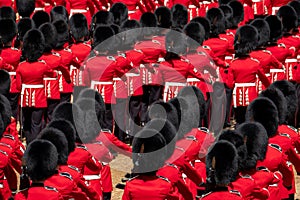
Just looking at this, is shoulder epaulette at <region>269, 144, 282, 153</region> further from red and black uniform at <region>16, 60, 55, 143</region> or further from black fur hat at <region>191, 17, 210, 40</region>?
black fur hat at <region>191, 17, 210, 40</region>

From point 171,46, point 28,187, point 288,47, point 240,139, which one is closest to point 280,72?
point 288,47

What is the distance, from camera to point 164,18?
12.6 metres

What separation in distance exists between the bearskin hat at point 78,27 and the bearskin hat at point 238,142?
518 cm

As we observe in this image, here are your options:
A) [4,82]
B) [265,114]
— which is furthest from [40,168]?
[4,82]

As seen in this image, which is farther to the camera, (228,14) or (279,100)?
(228,14)

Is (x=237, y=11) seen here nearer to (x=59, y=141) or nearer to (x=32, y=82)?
(x=32, y=82)

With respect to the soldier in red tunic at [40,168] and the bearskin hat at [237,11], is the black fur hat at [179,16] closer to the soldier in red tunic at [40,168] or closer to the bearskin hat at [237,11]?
the bearskin hat at [237,11]

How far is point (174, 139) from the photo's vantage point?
296 inches

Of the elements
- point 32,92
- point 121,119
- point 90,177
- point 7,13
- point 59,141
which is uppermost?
point 7,13

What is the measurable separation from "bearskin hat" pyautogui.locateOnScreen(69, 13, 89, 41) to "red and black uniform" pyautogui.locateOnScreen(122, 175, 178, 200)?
5.44m

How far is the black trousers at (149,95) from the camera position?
442 inches

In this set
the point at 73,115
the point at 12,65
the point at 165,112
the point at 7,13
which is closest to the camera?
the point at 73,115

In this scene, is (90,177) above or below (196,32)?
below

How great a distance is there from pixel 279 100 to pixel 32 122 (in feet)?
11.0
